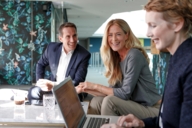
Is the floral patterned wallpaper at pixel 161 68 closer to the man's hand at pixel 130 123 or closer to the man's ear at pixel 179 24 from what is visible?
the man's hand at pixel 130 123

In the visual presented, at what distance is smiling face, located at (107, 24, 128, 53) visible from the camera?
6.98 feet

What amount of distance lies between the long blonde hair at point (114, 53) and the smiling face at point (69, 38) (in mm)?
676

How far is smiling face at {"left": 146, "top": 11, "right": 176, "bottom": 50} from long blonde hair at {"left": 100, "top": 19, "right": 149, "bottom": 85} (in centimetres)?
115

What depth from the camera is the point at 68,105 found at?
1197mm

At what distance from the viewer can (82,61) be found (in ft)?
9.16

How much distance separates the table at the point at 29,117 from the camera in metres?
1.34

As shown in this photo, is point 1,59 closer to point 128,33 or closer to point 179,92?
point 128,33

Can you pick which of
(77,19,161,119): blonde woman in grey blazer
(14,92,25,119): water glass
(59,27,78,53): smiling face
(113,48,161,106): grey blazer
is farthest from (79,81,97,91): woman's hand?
(59,27,78,53): smiling face

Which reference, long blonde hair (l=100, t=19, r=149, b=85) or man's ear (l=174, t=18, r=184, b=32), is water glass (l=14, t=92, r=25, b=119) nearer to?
long blonde hair (l=100, t=19, r=149, b=85)

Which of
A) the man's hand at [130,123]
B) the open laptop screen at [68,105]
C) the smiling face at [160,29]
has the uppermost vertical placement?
the smiling face at [160,29]

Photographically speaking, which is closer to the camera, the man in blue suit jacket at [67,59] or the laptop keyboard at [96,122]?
the laptop keyboard at [96,122]

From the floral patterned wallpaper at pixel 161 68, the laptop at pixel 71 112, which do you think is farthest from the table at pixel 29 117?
the floral patterned wallpaper at pixel 161 68

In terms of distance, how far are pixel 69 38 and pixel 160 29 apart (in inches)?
77.0

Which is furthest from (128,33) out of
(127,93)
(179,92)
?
(179,92)
